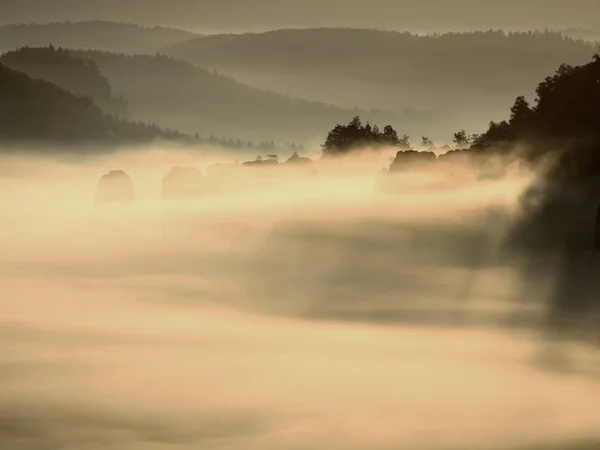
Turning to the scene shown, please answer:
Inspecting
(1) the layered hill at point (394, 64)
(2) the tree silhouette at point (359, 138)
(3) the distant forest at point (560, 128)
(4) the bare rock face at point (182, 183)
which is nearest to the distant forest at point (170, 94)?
(1) the layered hill at point (394, 64)

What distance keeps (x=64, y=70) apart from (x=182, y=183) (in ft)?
170

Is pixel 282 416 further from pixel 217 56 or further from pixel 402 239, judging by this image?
pixel 217 56

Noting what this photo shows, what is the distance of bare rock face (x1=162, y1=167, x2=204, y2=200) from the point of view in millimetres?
97625

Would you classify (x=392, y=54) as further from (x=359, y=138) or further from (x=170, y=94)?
(x=359, y=138)

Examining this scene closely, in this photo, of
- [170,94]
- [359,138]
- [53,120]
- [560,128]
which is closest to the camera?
[560,128]

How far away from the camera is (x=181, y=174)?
101 m

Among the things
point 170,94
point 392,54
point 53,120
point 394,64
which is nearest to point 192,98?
point 170,94

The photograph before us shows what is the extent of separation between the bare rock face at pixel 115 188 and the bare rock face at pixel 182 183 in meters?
3.31

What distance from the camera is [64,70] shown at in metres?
145

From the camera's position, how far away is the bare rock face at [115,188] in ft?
334

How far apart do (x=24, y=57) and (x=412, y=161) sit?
308 ft

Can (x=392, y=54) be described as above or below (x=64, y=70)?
below

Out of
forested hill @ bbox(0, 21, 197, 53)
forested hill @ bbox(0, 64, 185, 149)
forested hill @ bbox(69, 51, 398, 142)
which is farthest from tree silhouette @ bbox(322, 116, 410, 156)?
forested hill @ bbox(69, 51, 398, 142)

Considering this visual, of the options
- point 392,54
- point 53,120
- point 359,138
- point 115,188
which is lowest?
point 359,138
